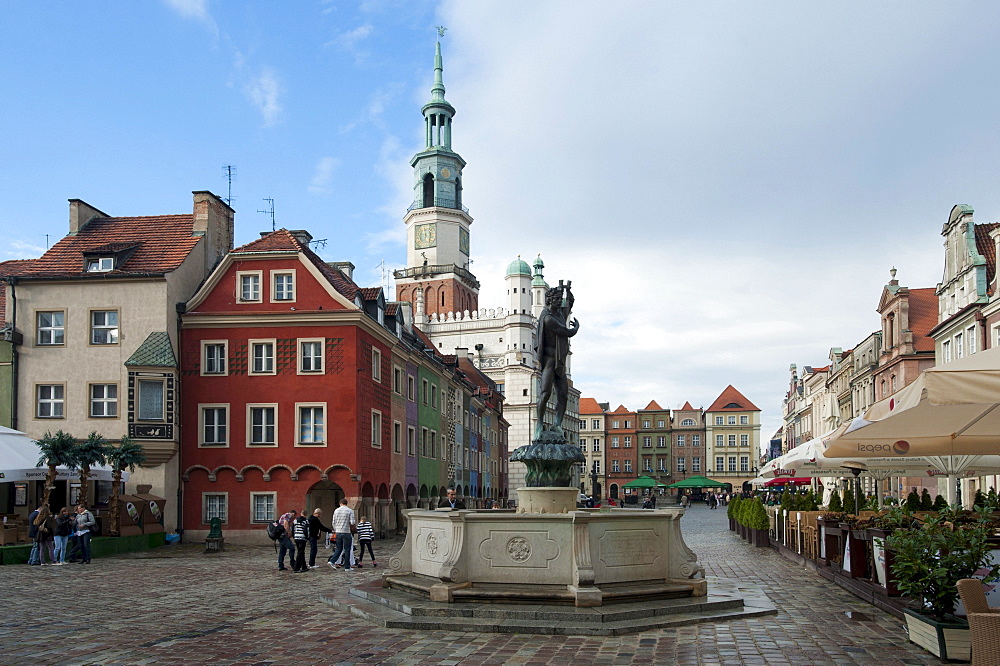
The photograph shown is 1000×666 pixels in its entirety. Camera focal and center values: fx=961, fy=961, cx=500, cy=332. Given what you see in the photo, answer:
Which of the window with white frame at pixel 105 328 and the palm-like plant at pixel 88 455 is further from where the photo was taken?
the window with white frame at pixel 105 328

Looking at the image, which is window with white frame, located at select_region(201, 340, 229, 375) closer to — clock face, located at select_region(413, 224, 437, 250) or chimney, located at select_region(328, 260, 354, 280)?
chimney, located at select_region(328, 260, 354, 280)

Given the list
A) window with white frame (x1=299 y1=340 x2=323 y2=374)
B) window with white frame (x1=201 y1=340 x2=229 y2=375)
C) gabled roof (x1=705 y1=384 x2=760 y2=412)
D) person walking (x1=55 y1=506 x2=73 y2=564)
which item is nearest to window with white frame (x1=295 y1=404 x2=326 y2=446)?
window with white frame (x1=299 y1=340 x2=323 y2=374)

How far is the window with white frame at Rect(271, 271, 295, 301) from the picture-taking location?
35.2m

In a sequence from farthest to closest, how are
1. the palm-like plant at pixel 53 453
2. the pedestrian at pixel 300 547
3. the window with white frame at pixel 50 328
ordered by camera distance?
the window with white frame at pixel 50 328
the palm-like plant at pixel 53 453
the pedestrian at pixel 300 547

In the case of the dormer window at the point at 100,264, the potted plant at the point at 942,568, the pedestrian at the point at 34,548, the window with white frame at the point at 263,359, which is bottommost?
the pedestrian at the point at 34,548

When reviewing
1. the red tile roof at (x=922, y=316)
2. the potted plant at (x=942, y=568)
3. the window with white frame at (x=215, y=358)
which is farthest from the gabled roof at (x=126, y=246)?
the red tile roof at (x=922, y=316)

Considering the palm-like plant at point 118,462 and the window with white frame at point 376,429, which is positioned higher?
the window with white frame at point 376,429

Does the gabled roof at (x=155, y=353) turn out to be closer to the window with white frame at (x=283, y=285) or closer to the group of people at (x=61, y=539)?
the window with white frame at (x=283, y=285)

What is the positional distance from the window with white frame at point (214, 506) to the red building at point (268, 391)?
4cm

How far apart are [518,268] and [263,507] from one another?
69565mm

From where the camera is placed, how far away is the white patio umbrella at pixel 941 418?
976cm

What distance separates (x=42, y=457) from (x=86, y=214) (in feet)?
46.7

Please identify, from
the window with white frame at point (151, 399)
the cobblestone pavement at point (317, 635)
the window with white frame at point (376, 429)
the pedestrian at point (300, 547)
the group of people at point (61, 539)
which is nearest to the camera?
the cobblestone pavement at point (317, 635)

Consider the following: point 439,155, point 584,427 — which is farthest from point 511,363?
point 584,427
